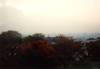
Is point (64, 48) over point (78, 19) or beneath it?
beneath

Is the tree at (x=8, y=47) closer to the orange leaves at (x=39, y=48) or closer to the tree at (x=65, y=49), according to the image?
the orange leaves at (x=39, y=48)

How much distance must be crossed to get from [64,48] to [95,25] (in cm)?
30

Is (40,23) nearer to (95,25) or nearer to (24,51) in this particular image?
(24,51)

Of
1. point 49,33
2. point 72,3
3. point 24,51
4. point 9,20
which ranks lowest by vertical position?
point 24,51

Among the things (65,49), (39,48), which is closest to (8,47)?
(39,48)

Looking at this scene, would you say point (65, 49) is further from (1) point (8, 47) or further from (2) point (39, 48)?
(1) point (8, 47)

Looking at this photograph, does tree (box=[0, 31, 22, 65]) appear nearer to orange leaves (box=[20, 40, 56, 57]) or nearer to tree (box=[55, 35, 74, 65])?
orange leaves (box=[20, 40, 56, 57])

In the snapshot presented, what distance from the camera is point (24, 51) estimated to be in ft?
5.58

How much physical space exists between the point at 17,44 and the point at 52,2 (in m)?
0.42

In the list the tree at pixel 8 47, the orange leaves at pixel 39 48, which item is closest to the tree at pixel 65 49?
the orange leaves at pixel 39 48

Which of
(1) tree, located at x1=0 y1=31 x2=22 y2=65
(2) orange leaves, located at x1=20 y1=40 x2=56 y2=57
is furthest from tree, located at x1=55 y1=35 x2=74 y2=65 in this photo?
(1) tree, located at x1=0 y1=31 x2=22 y2=65

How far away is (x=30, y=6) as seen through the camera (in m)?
1.75

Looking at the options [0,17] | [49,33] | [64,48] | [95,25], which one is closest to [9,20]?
[0,17]

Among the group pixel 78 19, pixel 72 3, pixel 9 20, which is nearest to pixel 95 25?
pixel 78 19
